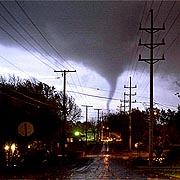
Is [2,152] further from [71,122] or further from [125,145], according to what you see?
[125,145]

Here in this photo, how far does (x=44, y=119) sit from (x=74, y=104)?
59958mm

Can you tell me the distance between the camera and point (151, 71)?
2023 inches

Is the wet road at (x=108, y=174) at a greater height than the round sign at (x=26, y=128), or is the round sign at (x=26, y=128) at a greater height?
the round sign at (x=26, y=128)

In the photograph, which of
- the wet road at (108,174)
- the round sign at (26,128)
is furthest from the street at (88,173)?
the round sign at (26,128)

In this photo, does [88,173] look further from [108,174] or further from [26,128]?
[26,128]

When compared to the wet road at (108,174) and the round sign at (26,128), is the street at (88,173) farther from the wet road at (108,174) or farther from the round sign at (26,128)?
the round sign at (26,128)

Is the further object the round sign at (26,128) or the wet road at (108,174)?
the wet road at (108,174)

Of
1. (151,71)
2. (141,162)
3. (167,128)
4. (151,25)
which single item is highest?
(151,25)

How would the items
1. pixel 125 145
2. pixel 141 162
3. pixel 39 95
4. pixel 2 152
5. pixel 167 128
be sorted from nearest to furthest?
pixel 2 152 < pixel 141 162 < pixel 167 128 < pixel 39 95 < pixel 125 145

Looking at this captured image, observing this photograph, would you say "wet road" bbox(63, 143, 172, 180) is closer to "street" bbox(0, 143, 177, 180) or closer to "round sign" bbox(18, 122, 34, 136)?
"street" bbox(0, 143, 177, 180)

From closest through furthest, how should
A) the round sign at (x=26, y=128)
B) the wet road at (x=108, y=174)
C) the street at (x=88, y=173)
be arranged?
the round sign at (x=26, y=128) < the wet road at (x=108, y=174) < the street at (x=88, y=173)

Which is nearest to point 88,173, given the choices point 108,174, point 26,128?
point 108,174

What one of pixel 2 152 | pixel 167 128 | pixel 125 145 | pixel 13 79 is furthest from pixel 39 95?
pixel 125 145

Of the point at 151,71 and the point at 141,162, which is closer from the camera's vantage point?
the point at 151,71
